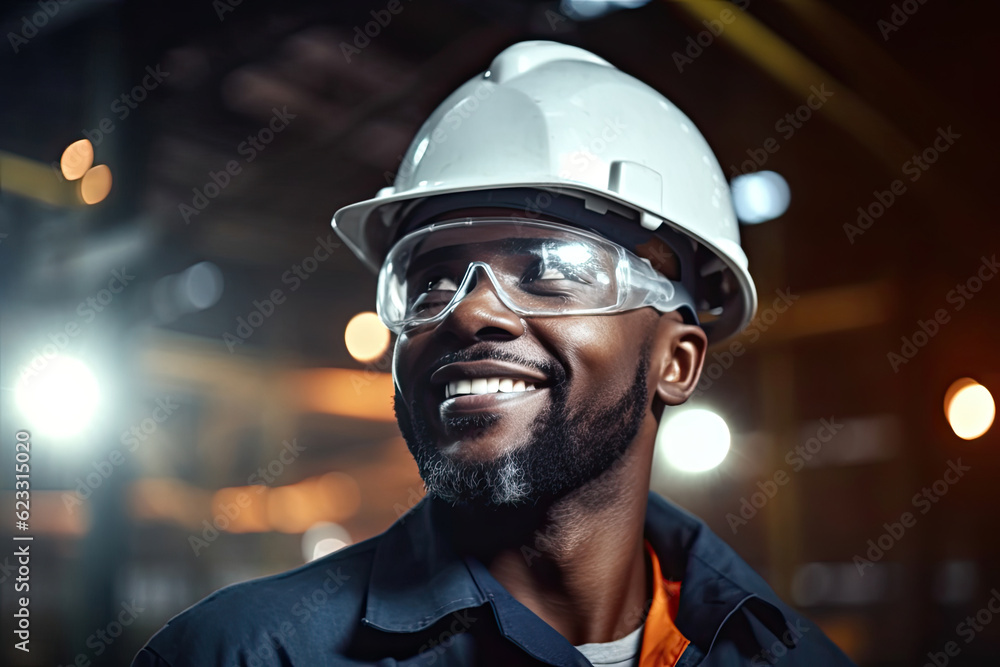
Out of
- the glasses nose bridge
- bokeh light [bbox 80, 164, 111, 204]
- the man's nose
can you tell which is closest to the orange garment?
the man's nose

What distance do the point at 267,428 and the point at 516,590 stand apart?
2.45 metres

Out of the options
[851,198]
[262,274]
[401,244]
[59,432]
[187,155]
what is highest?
[851,198]

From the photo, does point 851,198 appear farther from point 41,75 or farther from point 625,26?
point 41,75

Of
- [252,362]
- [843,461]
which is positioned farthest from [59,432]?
[843,461]

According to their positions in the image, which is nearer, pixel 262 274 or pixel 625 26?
pixel 625 26

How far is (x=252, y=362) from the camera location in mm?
3885

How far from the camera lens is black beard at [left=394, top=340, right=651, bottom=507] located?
1655 mm
